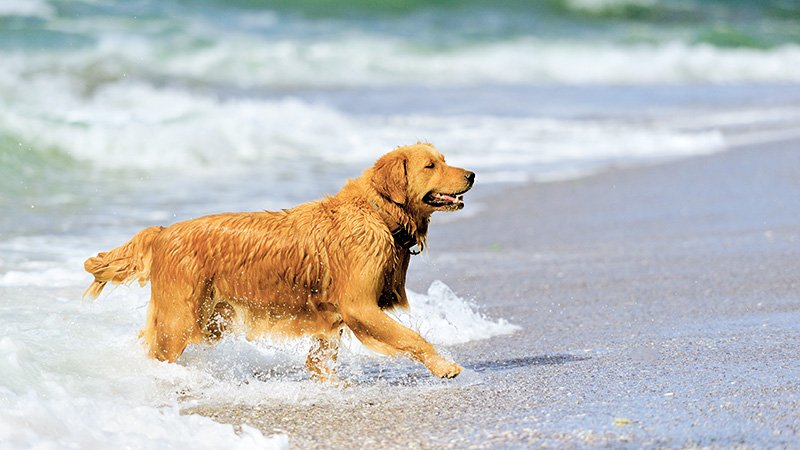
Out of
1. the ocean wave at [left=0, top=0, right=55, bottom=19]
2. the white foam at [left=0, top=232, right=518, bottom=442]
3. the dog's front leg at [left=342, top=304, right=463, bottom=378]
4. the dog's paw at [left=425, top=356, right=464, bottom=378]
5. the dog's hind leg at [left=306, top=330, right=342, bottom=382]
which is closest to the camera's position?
the white foam at [left=0, top=232, right=518, bottom=442]

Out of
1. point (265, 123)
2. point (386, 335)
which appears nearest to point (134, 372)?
point (386, 335)

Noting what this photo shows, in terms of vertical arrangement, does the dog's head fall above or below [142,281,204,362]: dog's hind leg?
above

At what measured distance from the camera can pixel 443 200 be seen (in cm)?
602

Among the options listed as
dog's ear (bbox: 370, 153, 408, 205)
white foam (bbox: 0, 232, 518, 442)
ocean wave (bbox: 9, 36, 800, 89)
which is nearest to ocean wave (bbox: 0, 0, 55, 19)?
ocean wave (bbox: 9, 36, 800, 89)

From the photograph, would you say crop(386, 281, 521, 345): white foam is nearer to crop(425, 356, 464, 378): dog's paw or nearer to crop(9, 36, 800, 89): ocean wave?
crop(425, 356, 464, 378): dog's paw

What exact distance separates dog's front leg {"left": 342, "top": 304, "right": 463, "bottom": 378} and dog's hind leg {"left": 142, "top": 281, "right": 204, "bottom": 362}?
84 centimetres

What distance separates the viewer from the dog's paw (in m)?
5.54

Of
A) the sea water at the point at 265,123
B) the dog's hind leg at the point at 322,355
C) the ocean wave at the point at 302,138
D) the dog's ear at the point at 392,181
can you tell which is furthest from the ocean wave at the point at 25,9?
the dog's ear at the point at 392,181

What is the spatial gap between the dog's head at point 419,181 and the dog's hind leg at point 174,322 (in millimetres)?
1115

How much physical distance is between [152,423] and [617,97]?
995 inches

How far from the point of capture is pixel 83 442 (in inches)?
173

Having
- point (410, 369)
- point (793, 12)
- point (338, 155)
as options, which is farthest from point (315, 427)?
point (793, 12)

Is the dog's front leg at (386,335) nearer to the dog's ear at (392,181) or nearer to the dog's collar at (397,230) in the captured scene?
the dog's collar at (397,230)

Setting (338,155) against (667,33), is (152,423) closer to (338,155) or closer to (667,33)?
(338,155)
